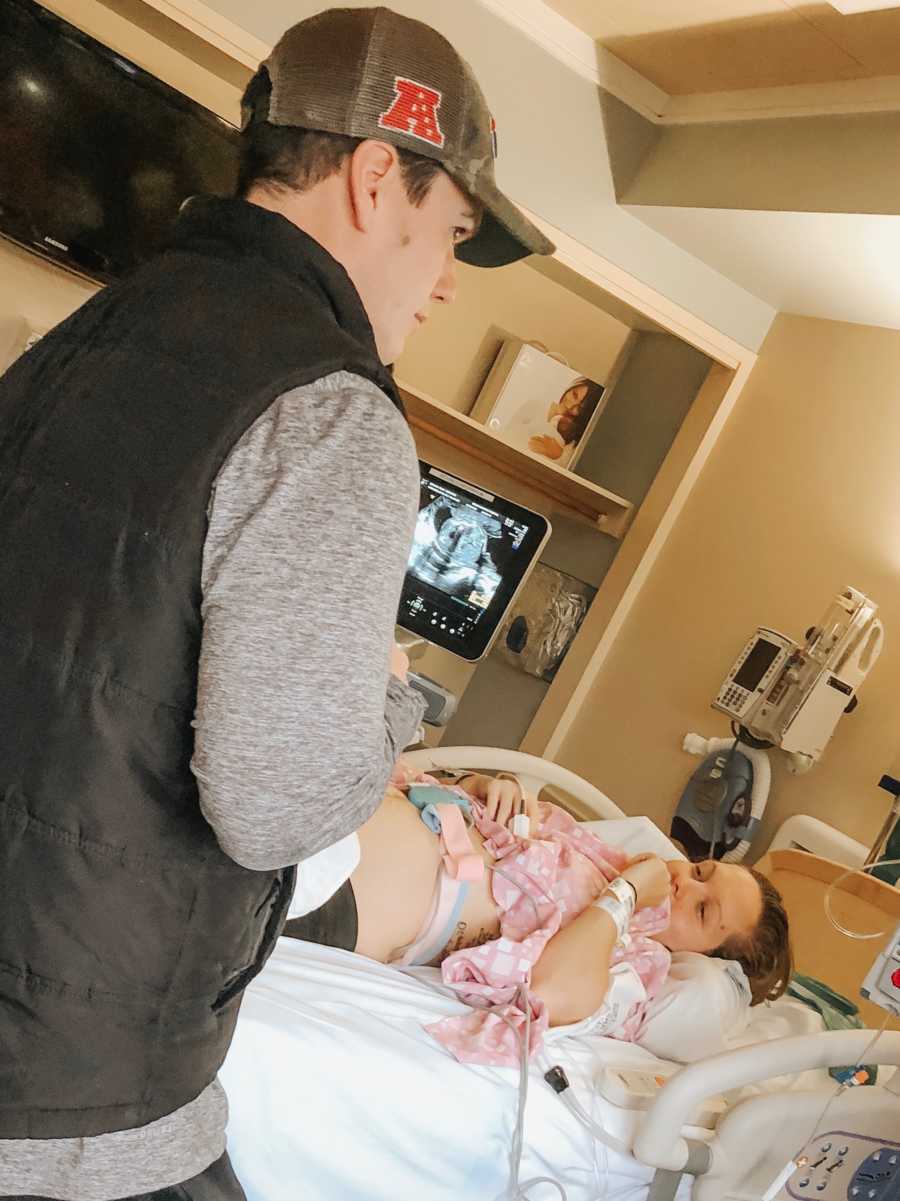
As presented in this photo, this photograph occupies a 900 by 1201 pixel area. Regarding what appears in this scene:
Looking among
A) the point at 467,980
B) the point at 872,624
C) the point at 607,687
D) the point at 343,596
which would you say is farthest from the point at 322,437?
the point at 607,687

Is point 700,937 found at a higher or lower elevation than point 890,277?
lower

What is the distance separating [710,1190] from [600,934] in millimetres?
403

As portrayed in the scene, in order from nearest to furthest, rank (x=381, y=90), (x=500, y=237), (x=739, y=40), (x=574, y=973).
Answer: (x=381, y=90), (x=500, y=237), (x=574, y=973), (x=739, y=40)

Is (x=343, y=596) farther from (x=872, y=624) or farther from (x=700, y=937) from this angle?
(x=872, y=624)

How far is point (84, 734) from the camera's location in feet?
2.60

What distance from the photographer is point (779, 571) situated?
3.03 metres

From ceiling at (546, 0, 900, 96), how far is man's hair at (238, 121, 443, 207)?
1623 mm

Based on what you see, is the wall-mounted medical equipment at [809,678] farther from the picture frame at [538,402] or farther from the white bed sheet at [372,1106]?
the white bed sheet at [372,1106]

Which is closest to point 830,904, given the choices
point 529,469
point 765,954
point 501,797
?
point 765,954

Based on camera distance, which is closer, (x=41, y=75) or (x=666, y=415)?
(x=41, y=75)

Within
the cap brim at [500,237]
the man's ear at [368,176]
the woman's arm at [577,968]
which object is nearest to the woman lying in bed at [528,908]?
the woman's arm at [577,968]

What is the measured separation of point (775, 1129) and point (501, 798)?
0.76 metres

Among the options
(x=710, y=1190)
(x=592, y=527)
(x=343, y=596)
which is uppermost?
(x=592, y=527)

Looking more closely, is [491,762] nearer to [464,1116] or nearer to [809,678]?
[809,678]
